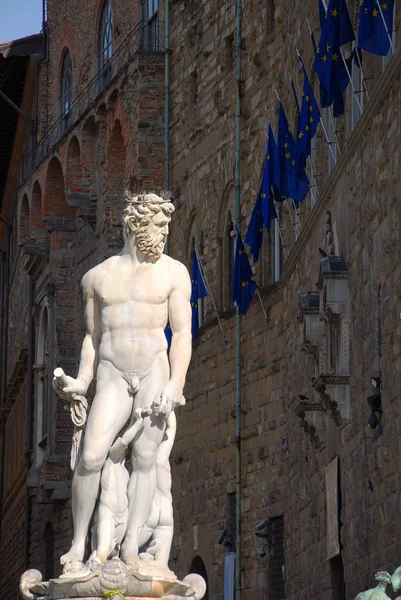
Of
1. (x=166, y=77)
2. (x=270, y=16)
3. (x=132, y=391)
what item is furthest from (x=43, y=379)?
(x=132, y=391)

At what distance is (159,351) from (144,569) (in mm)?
1785

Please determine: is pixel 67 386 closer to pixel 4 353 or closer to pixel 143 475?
pixel 143 475

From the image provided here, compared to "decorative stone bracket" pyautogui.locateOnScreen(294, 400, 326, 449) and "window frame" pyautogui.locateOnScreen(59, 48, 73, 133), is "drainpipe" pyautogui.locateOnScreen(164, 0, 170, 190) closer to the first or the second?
"window frame" pyautogui.locateOnScreen(59, 48, 73, 133)

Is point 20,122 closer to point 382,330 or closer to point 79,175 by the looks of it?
point 79,175

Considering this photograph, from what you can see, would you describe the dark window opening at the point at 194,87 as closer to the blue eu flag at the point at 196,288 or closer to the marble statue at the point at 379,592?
the blue eu flag at the point at 196,288

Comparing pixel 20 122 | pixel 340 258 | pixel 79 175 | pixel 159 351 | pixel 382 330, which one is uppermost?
pixel 20 122

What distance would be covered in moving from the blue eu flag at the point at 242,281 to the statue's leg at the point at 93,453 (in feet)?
39.7

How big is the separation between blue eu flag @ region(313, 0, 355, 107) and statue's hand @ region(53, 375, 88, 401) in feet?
21.5

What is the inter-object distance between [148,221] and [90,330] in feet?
3.14

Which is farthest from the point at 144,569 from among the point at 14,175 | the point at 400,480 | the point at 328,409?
the point at 14,175

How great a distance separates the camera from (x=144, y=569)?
1295 centimetres

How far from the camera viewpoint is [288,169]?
2280cm

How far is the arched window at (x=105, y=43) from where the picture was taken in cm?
3688

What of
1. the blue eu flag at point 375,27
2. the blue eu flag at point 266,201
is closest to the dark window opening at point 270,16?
the blue eu flag at point 266,201
